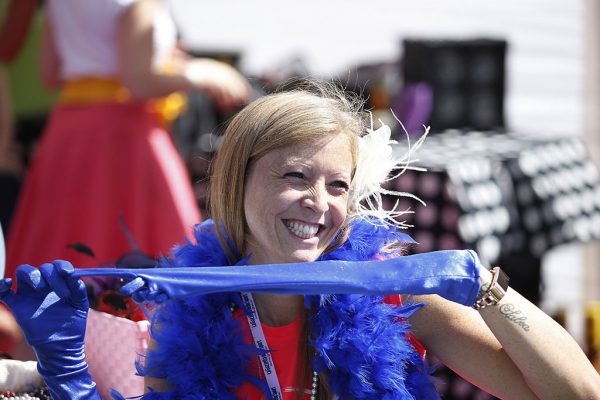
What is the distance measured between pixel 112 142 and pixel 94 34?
14.5 inches

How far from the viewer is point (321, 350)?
1.74 metres

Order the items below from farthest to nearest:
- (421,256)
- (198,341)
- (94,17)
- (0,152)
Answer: (0,152) → (94,17) → (198,341) → (421,256)

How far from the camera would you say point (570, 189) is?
3.58 metres

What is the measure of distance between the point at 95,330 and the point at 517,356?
845 millimetres

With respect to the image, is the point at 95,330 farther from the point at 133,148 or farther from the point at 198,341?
the point at 133,148

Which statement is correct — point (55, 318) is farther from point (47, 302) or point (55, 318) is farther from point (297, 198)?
point (297, 198)

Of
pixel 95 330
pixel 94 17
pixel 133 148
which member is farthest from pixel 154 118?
pixel 95 330

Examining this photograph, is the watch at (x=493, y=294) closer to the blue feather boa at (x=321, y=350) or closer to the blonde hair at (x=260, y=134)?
the blue feather boa at (x=321, y=350)

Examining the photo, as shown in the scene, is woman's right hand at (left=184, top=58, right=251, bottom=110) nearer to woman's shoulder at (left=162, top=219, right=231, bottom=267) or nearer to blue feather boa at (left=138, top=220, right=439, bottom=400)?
woman's shoulder at (left=162, top=219, right=231, bottom=267)

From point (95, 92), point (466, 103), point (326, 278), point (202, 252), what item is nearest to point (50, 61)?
point (95, 92)

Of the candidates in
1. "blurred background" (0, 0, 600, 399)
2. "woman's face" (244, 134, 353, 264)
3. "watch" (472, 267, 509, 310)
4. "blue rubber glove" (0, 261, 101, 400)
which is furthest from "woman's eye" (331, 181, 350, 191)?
"blurred background" (0, 0, 600, 399)

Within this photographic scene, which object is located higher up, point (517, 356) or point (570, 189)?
point (517, 356)

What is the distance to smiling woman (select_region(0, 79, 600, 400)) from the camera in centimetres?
162

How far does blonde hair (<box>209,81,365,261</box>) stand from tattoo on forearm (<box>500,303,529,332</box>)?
41 cm
